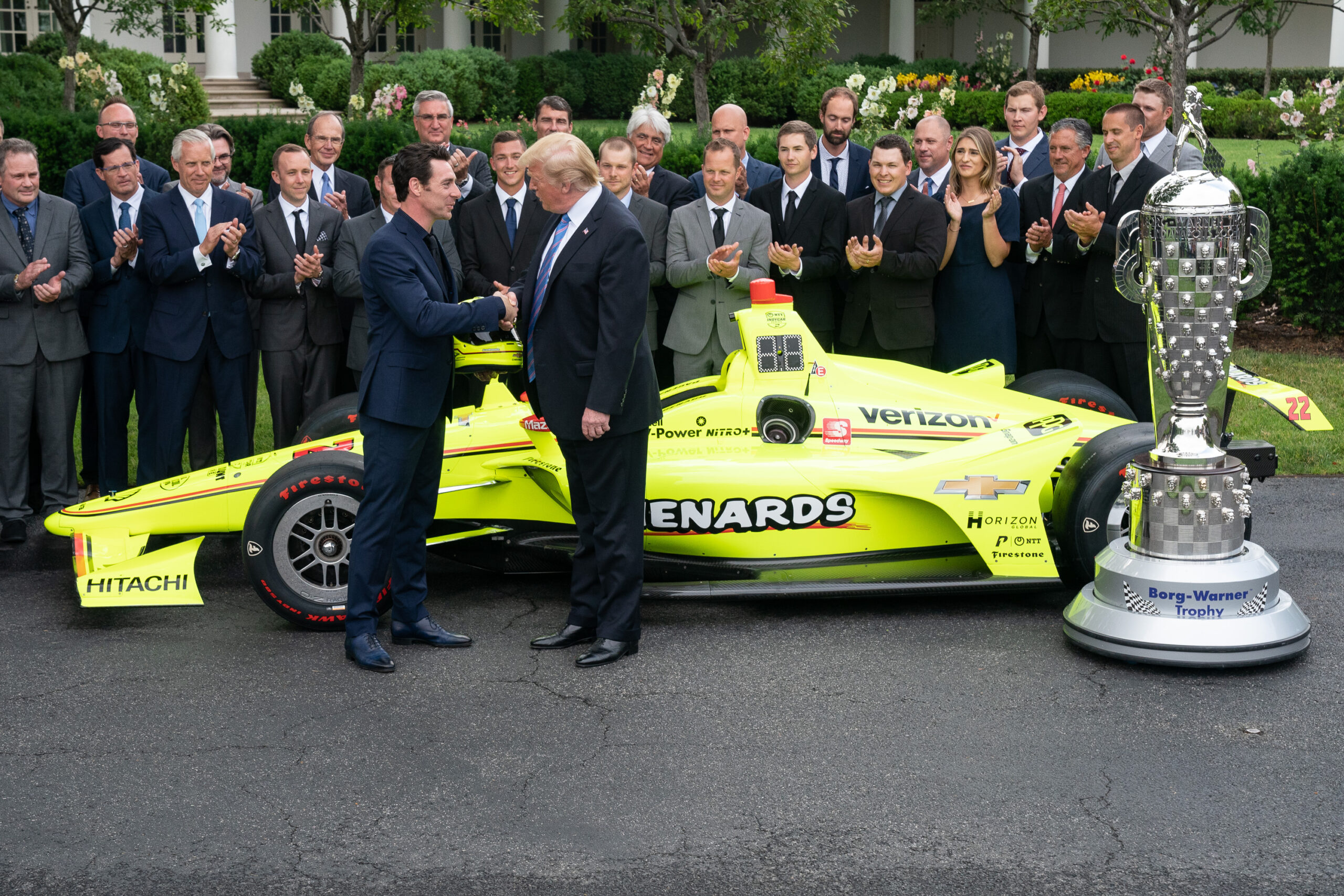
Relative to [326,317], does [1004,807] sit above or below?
below

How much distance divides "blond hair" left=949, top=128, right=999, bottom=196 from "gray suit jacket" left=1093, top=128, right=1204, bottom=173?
63 centimetres

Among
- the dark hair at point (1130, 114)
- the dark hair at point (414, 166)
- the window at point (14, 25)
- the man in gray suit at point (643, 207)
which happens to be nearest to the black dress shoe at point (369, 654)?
the dark hair at point (414, 166)

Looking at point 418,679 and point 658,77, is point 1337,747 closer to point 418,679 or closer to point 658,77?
point 418,679

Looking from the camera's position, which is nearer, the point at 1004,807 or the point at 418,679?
the point at 1004,807

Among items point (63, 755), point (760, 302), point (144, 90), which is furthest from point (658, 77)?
point (144, 90)

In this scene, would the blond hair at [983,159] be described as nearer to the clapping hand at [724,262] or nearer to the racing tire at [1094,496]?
the clapping hand at [724,262]

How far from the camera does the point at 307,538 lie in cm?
598

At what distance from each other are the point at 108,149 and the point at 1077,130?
560cm

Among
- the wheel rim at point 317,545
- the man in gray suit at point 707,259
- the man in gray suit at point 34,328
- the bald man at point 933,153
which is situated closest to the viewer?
the wheel rim at point 317,545

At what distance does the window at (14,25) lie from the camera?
1188 inches

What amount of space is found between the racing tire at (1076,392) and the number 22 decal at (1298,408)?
46.2 inches

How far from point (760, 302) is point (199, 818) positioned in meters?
3.41

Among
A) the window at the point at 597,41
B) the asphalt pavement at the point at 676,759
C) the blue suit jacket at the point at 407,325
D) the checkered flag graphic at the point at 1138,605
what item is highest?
the window at the point at 597,41

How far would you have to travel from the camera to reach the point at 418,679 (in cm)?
543
